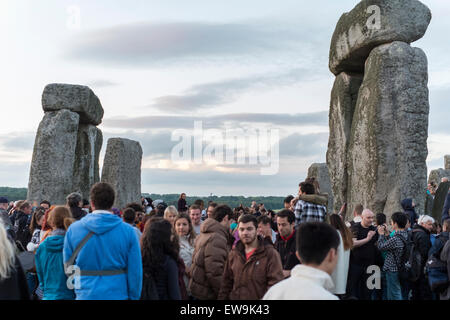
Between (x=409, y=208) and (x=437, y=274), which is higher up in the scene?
(x=409, y=208)

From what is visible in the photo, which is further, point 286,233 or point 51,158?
point 51,158

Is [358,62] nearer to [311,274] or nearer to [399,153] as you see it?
[399,153]

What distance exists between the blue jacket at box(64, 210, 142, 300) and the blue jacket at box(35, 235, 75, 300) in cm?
67

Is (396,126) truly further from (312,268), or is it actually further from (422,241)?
(312,268)

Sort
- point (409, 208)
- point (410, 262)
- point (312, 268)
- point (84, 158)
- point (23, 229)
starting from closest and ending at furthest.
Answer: point (312, 268), point (410, 262), point (23, 229), point (409, 208), point (84, 158)

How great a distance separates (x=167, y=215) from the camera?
7.29 metres

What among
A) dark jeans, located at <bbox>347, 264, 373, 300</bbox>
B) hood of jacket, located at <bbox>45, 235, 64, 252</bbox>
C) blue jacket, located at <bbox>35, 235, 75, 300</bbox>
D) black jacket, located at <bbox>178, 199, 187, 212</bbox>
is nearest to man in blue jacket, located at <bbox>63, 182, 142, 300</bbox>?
blue jacket, located at <bbox>35, 235, 75, 300</bbox>

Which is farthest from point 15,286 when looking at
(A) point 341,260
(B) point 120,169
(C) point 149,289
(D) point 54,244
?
(B) point 120,169

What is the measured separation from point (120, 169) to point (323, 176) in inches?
251

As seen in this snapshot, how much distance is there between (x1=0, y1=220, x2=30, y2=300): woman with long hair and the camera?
3.45 metres

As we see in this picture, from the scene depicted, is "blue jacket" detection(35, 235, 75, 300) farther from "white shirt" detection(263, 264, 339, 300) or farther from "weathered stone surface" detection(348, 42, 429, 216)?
"weathered stone surface" detection(348, 42, 429, 216)

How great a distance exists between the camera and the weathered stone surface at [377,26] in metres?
10.9

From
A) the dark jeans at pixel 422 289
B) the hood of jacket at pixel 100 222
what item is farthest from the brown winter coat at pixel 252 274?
the dark jeans at pixel 422 289

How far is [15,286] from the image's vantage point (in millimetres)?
3480
